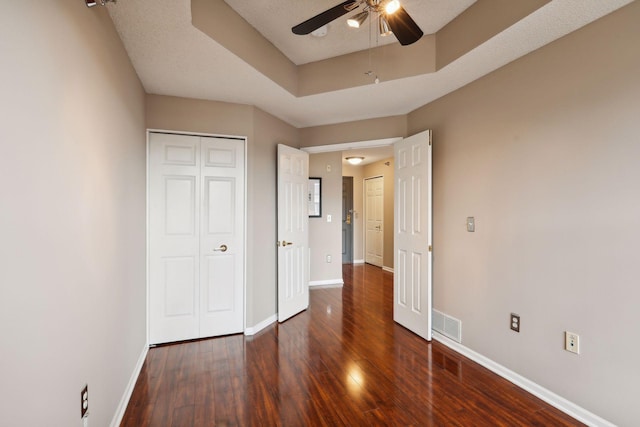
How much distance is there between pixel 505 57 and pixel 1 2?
9.14ft

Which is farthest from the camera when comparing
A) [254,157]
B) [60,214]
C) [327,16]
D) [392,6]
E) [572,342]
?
[254,157]

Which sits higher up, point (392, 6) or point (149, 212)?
point (392, 6)

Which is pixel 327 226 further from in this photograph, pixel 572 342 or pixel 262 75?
pixel 572 342

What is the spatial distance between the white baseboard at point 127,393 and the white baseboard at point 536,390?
2720mm

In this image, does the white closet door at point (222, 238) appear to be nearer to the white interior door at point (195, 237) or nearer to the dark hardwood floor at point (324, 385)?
the white interior door at point (195, 237)

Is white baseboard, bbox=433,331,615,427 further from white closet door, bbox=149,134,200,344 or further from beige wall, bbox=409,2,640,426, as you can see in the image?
white closet door, bbox=149,134,200,344

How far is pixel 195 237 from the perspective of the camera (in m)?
3.10

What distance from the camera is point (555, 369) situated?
2.06 m

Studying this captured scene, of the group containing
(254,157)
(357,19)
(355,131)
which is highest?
(357,19)

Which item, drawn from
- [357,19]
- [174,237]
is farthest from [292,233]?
[357,19]

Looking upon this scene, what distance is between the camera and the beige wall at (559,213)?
173 cm

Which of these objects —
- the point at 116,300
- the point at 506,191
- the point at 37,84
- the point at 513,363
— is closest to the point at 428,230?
the point at 506,191

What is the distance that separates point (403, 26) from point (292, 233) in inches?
103

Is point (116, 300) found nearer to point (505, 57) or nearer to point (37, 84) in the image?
point (37, 84)
